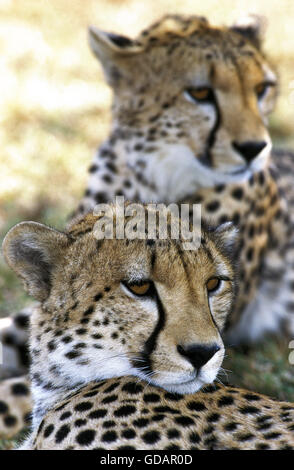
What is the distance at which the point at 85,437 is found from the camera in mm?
2307

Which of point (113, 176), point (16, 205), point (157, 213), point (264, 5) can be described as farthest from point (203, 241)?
point (264, 5)

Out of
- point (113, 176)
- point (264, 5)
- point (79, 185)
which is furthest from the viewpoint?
point (264, 5)

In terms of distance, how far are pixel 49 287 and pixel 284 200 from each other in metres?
2.25

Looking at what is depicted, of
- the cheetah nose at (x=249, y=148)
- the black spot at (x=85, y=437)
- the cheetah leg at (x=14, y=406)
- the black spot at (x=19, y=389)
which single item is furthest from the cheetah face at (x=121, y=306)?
the cheetah nose at (x=249, y=148)

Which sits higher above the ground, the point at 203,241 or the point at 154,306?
the point at 203,241

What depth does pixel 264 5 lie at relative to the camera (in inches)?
371

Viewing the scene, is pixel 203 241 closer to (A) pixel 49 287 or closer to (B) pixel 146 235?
(B) pixel 146 235

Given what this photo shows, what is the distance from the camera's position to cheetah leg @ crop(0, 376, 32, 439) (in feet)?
10.8

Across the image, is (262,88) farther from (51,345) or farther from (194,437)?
(194,437)

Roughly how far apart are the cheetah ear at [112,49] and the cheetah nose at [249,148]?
0.78 meters

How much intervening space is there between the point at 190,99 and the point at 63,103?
122 inches

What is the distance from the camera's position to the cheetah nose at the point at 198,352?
224cm

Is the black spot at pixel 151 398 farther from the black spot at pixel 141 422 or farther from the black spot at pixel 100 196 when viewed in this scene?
the black spot at pixel 100 196

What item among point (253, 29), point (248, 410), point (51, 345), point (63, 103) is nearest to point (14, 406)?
point (51, 345)
